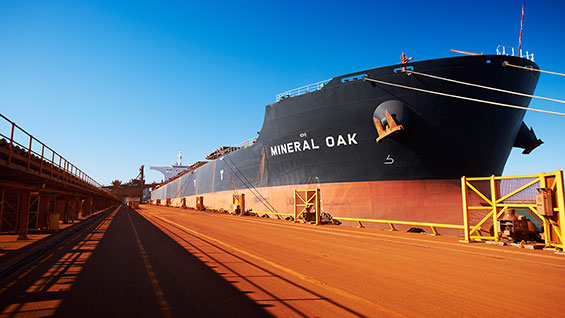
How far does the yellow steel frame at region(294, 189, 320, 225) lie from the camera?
66.7 ft

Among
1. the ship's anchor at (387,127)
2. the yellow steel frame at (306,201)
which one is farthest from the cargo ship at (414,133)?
the yellow steel frame at (306,201)

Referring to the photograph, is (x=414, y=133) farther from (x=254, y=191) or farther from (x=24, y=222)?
(x=24, y=222)

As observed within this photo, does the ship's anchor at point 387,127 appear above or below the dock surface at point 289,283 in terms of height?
above

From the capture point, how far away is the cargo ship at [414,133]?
17188 millimetres

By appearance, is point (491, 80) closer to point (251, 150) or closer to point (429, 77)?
point (429, 77)

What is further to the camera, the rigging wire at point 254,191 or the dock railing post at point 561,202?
the rigging wire at point 254,191

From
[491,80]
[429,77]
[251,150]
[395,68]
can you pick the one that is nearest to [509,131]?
[491,80]

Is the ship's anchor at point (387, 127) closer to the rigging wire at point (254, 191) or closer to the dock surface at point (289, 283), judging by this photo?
the dock surface at point (289, 283)

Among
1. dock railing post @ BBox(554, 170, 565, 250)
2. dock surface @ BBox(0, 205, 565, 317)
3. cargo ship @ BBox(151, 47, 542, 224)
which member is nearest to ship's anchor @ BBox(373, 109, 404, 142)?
cargo ship @ BBox(151, 47, 542, 224)

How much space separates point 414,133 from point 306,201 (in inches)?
331

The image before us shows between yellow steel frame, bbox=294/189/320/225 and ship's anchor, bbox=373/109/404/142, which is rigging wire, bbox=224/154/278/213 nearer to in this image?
yellow steel frame, bbox=294/189/320/225

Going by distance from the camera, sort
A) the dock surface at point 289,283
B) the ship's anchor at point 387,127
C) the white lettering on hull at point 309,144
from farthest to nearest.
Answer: the white lettering on hull at point 309,144
the ship's anchor at point 387,127
the dock surface at point 289,283

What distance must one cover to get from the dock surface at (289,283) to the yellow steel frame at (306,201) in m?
10.6

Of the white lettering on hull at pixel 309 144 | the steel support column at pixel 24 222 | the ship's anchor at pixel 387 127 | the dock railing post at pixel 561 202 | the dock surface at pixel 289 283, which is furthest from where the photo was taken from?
the white lettering on hull at pixel 309 144
